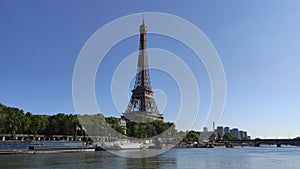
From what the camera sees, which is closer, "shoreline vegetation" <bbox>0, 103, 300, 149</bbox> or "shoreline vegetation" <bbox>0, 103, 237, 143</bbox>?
"shoreline vegetation" <bbox>0, 103, 237, 143</bbox>

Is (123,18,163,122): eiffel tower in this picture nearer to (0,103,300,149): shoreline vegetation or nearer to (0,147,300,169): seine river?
(0,103,300,149): shoreline vegetation

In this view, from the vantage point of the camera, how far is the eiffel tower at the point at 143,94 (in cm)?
8381

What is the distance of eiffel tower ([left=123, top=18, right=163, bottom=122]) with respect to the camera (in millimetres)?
83812

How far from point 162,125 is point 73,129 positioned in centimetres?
2521

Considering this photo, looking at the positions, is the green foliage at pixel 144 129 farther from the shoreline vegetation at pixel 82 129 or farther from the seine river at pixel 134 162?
the seine river at pixel 134 162

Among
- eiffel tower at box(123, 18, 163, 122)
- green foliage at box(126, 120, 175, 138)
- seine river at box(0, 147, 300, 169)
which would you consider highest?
eiffel tower at box(123, 18, 163, 122)

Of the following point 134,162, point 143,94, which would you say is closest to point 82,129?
point 143,94

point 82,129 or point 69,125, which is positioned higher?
point 69,125

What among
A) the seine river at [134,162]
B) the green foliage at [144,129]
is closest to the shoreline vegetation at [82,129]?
the green foliage at [144,129]

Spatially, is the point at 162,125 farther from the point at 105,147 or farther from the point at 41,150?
the point at 41,150

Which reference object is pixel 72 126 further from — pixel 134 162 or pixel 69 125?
pixel 134 162

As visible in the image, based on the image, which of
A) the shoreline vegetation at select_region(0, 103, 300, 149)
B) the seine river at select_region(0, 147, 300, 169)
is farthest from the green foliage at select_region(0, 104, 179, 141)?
the seine river at select_region(0, 147, 300, 169)

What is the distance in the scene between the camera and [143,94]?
8638 centimetres

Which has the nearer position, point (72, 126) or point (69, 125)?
point (69, 125)
